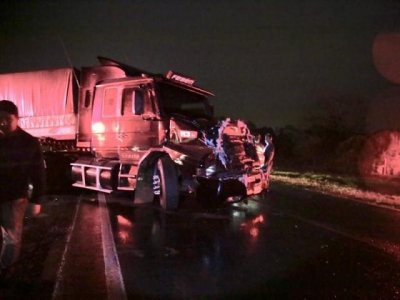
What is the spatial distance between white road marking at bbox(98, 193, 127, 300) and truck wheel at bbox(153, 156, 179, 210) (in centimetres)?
130

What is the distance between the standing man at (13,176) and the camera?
5.00 m

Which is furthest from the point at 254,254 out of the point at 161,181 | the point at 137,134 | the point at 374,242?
the point at 137,134

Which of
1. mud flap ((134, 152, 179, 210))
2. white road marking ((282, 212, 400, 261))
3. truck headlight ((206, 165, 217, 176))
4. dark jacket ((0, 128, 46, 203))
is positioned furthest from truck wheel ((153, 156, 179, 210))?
dark jacket ((0, 128, 46, 203))

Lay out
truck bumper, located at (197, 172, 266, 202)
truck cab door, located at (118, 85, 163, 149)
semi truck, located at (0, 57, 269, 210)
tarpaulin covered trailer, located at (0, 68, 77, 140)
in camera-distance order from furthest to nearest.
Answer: tarpaulin covered trailer, located at (0, 68, 77, 140) → truck cab door, located at (118, 85, 163, 149) → semi truck, located at (0, 57, 269, 210) → truck bumper, located at (197, 172, 266, 202)

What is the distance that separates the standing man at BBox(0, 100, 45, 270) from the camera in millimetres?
4996

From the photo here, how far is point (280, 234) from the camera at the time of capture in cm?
795

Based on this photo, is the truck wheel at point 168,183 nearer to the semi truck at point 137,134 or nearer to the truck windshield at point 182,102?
the semi truck at point 137,134

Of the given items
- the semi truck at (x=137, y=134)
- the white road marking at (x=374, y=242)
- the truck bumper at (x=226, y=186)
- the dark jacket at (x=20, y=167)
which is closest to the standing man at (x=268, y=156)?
the semi truck at (x=137, y=134)

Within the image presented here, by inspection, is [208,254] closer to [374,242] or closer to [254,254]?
[254,254]

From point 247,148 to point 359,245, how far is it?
3.85 meters

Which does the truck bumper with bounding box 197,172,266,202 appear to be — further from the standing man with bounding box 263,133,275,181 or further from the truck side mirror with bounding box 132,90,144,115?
the truck side mirror with bounding box 132,90,144,115

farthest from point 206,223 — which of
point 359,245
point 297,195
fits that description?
point 297,195

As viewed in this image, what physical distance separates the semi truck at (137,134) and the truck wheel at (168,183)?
0.02 m

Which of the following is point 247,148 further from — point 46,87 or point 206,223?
point 46,87
